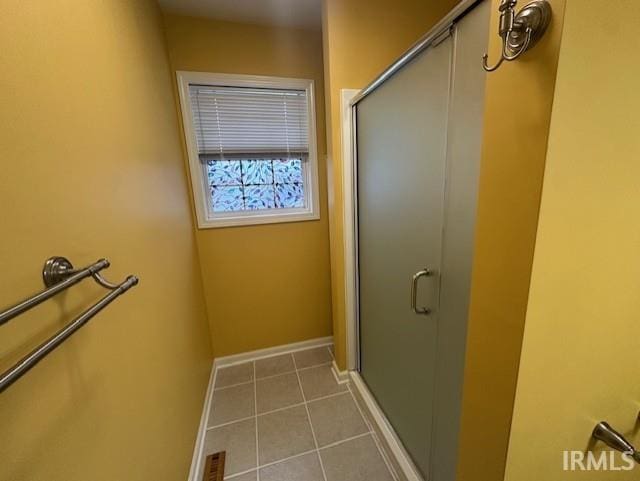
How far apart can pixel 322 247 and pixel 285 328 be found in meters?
0.80

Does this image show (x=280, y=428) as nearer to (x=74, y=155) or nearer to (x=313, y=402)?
(x=313, y=402)

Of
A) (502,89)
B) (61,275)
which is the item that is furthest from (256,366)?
(502,89)

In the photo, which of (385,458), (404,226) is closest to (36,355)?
(404,226)

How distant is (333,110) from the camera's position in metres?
1.56

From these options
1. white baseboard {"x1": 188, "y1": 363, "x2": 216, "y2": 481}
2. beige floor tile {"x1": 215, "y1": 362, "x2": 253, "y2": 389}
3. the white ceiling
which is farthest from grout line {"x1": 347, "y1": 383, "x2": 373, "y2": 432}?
the white ceiling

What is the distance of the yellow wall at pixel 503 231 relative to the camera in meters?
0.47

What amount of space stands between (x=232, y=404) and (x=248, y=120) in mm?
2069

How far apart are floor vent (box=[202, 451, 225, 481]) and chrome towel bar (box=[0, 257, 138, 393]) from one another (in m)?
1.29

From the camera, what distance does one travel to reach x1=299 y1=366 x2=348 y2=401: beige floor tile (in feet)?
6.10

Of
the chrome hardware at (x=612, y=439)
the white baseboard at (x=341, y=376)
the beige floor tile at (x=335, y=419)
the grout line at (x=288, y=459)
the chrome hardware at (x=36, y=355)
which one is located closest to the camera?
the chrome hardware at (x=36, y=355)

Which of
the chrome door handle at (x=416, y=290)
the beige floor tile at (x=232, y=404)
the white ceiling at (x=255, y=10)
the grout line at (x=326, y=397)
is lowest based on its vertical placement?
the beige floor tile at (x=232, y=404)

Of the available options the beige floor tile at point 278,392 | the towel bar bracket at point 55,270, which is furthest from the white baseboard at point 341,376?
the towel bar bracket at point 55,270

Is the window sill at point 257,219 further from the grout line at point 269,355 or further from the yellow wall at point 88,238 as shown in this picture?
the grout line at point 269,355

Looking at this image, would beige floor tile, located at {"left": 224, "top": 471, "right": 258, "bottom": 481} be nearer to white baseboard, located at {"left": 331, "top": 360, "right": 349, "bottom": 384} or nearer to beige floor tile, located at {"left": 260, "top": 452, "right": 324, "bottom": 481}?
beige floor tile, located at {"left": 260, "top": 452, "right": 324, "bottom": 481}
